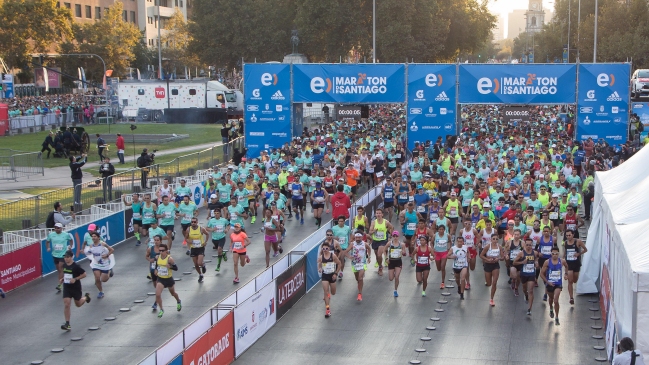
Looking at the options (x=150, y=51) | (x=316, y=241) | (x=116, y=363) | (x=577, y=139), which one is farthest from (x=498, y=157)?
(x=150, y=51)

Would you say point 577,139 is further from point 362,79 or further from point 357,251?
point 357,251

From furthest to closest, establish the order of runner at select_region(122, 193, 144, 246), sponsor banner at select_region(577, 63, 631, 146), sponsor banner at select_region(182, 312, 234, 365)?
sponsor banner at select_region(577, 63, 631, 146)
runner at select_region(122, 193, 144, 246)
sponsor banner at select_region(182, 312, 234, 365)

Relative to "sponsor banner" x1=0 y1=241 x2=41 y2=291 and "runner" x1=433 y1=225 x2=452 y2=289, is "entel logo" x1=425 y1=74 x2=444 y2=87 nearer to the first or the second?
"runner" x1=433 y1=225 x2=452 y2=289

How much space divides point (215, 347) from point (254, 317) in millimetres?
1744

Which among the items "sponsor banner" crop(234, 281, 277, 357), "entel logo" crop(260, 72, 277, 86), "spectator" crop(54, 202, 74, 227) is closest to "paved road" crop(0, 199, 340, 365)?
"spectator" crop(54, 202, 74, 227)

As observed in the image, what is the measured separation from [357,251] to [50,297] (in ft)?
21.7

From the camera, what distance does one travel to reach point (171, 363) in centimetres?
1084

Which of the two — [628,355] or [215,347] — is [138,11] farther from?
[628,355]

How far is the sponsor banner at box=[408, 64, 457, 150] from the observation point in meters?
35.0

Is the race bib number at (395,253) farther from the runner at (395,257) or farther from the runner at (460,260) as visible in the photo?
the runner at (460,260)

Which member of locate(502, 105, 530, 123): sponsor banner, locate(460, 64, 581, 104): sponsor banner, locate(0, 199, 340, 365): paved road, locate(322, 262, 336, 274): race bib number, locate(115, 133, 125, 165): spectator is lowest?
locate(0, 199, 340, 365): paved road

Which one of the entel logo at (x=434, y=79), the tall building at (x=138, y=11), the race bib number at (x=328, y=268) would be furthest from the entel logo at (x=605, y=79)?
the tall building at (x=138, y=11)

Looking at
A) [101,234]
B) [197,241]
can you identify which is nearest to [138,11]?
[101,234]

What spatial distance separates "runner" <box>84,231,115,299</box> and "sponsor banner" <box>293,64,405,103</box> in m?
19.7
